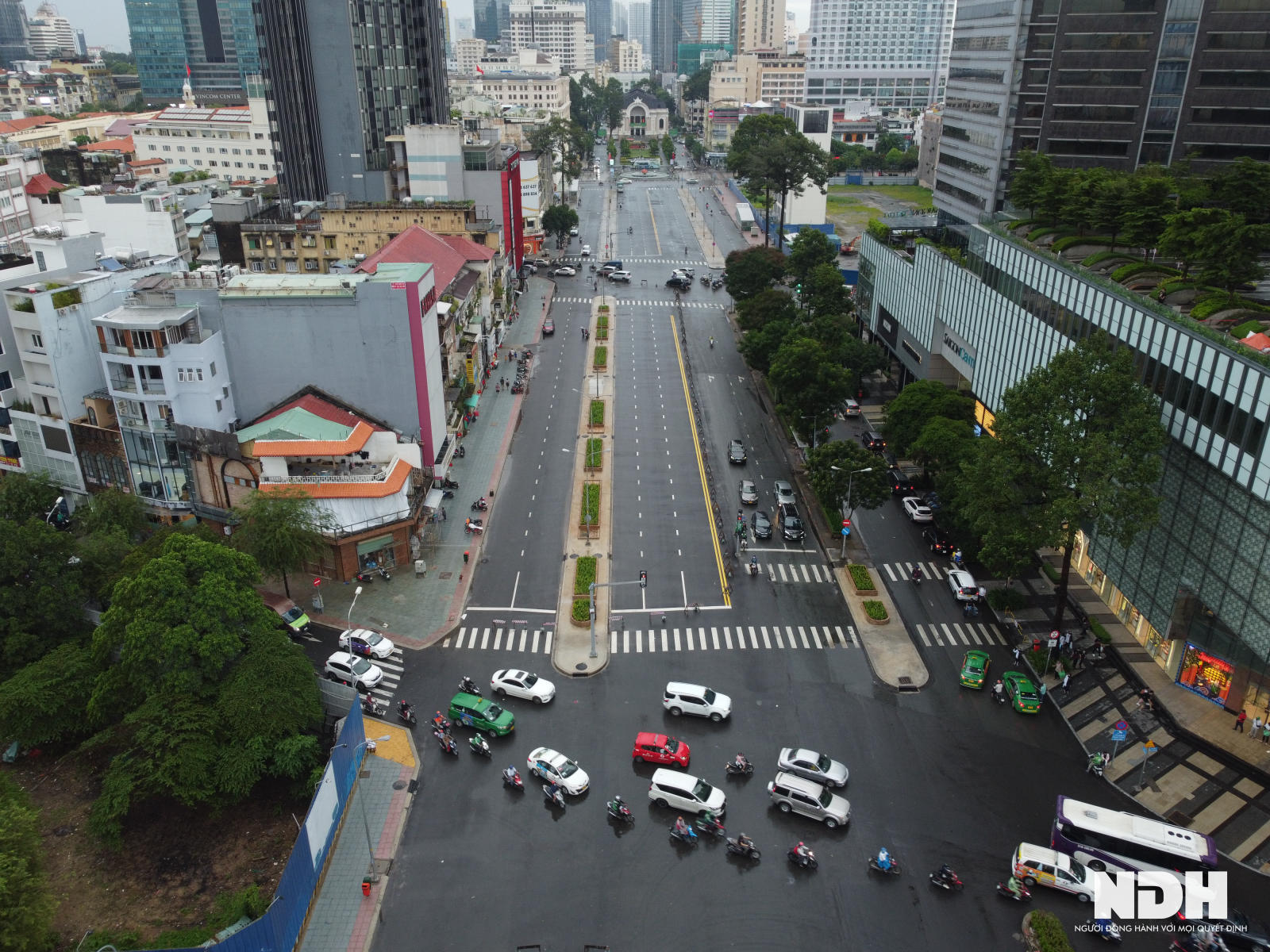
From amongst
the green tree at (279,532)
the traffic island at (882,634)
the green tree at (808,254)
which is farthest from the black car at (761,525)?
the green tree at (808,254)

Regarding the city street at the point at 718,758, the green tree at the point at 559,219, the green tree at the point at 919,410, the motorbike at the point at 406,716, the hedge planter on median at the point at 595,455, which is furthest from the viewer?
the green tree at the point at 559,219

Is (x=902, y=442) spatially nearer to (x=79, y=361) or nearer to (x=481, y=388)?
(x=481, y=388)

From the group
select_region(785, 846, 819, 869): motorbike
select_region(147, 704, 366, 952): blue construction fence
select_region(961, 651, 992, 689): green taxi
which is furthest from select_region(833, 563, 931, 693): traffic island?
select_region(147, 704, 366, 952): blue construction fence

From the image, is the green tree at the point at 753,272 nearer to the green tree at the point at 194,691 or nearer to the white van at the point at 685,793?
the white van at the point at 685,793

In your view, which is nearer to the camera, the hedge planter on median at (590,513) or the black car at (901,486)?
the hedge planter on median at (590,513)

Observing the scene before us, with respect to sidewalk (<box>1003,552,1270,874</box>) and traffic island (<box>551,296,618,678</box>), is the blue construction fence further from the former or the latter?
sidewalk (<box>1003,552,1270,874</box>)

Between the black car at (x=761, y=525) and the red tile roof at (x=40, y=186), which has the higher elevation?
the red tile roof at (x=40, y=186)

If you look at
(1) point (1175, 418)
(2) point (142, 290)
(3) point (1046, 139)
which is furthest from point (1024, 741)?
(3) point (1046, 139)
